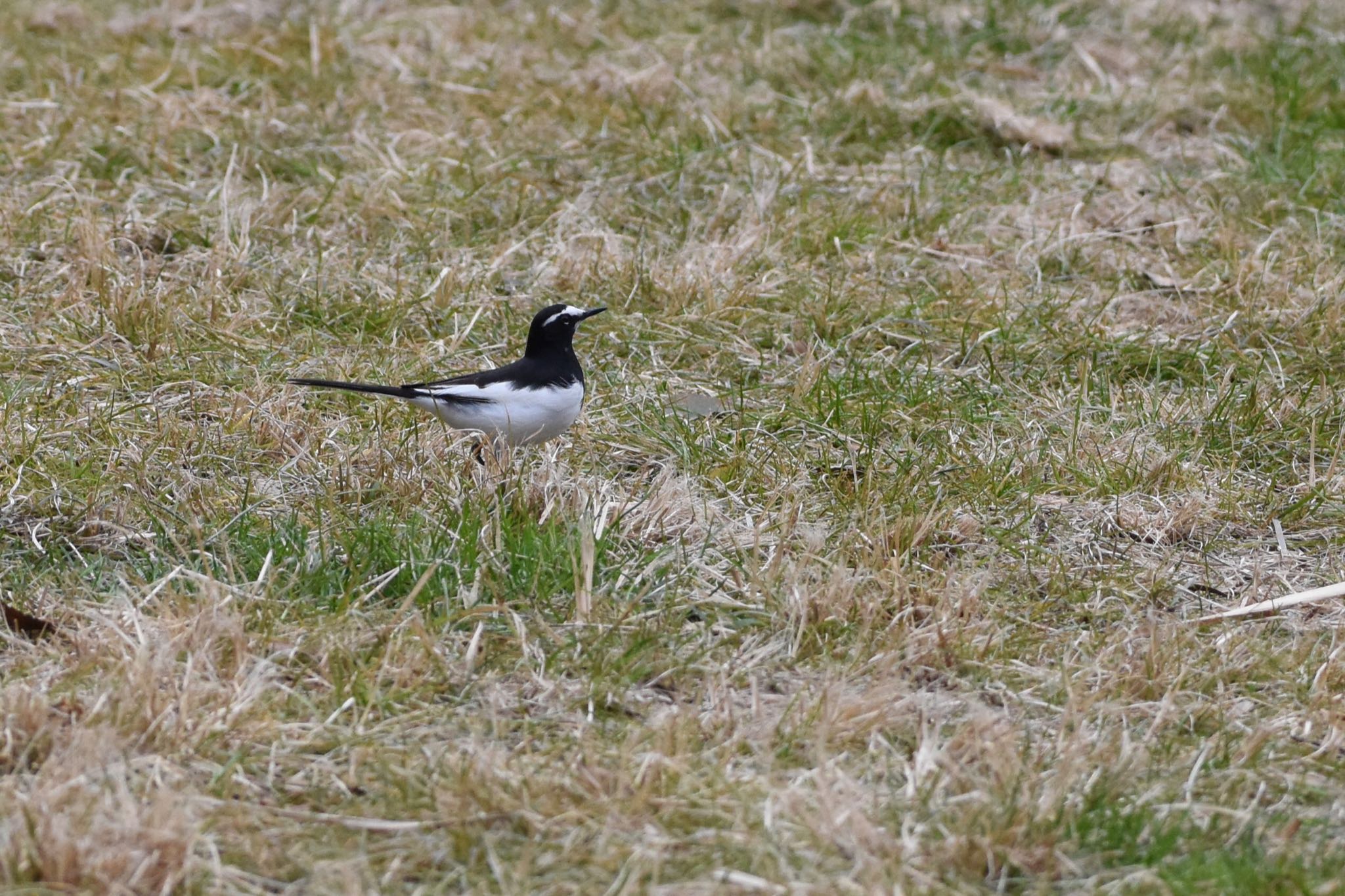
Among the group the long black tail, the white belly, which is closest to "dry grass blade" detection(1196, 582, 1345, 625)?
the white belly

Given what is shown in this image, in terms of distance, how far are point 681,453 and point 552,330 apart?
55 cm

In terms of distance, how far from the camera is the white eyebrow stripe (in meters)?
4.96

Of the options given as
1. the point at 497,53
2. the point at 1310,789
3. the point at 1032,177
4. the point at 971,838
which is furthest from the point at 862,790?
the point at 497,53

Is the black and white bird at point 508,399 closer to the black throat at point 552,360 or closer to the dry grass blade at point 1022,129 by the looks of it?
the black throat at point 552,360

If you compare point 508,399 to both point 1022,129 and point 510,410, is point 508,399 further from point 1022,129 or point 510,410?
point 1022,129

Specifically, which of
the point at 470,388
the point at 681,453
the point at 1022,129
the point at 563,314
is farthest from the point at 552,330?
the point at 1022,129

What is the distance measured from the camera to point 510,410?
4594mm

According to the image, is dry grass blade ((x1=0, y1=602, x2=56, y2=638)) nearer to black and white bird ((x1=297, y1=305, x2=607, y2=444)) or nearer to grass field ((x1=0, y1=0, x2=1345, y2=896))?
grass field ((x1=0, y1=0, x2=1345, y2=896))

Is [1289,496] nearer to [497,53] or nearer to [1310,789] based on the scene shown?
[1310,789]

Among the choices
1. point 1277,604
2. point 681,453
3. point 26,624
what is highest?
→ point 26,624

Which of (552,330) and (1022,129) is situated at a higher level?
(552,330)

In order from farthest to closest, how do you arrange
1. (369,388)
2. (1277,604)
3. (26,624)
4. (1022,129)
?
(1022,129), (369,388), (1277,604), (26,624)

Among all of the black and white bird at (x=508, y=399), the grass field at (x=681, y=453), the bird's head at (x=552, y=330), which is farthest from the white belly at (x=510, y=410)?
the bird's head at (x=552, y=330)

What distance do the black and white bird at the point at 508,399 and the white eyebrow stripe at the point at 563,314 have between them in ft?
0.57
